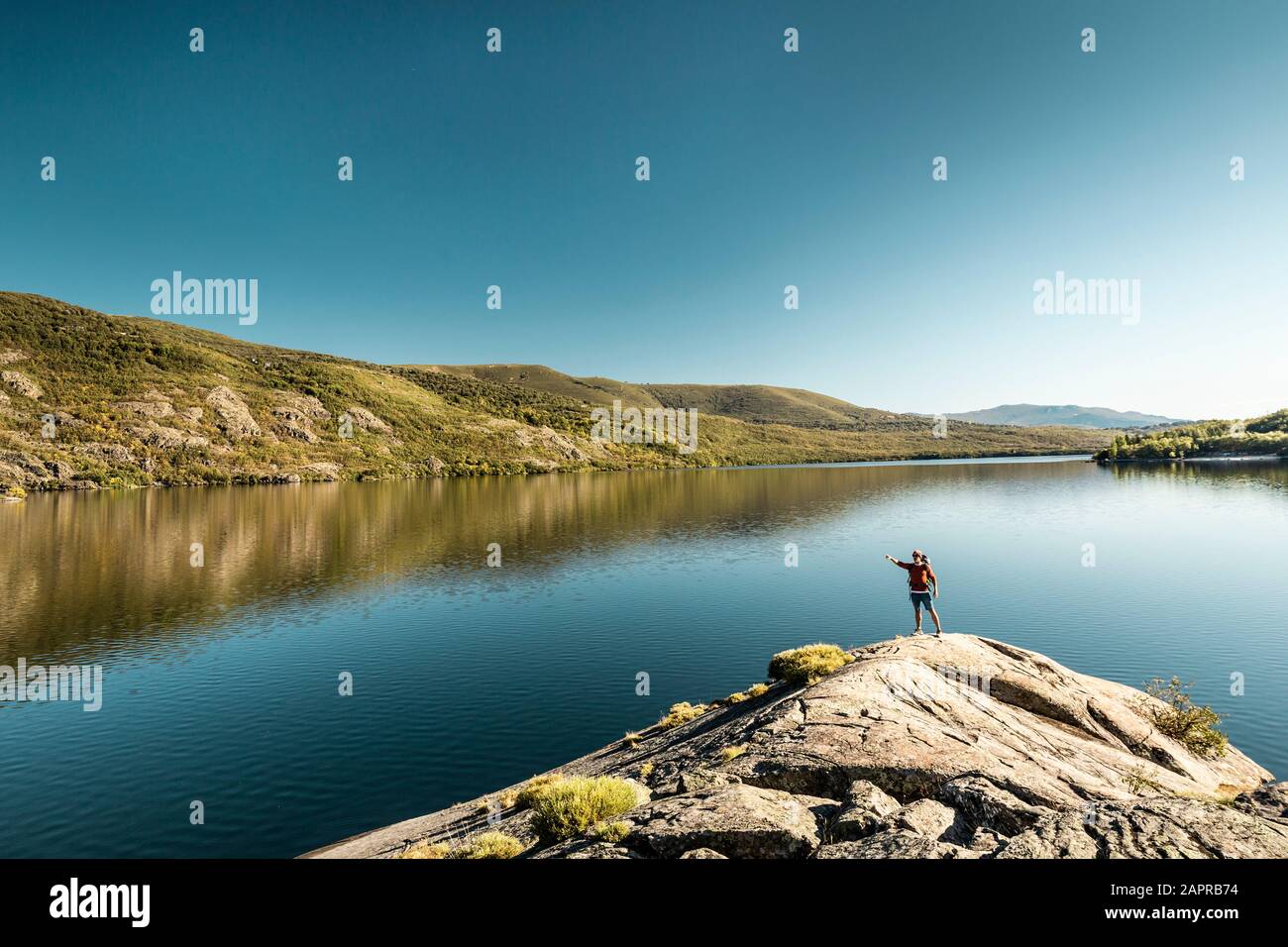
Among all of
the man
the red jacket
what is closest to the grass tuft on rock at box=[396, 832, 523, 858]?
the man

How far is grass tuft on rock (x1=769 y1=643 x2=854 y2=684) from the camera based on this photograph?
69.6 ft

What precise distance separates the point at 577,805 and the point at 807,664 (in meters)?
11.7

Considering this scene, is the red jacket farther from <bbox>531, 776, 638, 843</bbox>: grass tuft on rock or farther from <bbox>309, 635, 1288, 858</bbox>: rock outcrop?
<bbox>531, 776, 638, 843</bbox>: grass tuft on rock

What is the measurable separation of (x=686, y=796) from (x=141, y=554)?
229ft

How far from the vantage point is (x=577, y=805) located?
1277 cm

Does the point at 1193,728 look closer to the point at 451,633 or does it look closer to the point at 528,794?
the point at 528,794

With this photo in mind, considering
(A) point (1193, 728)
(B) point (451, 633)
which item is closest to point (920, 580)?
(A) point (1193, 728)

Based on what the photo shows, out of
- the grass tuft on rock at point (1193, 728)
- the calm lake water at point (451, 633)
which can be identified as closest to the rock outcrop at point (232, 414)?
the calm lake water at point (451, 633)

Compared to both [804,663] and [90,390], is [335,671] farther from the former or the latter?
[90,390]

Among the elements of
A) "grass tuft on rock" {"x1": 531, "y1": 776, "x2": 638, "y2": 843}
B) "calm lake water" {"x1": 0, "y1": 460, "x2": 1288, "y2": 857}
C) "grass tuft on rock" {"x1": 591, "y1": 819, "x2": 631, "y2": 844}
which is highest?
"grass tuft on rock" {"x1": 591, "y1": 819, "x2": 631, "y2": 844}

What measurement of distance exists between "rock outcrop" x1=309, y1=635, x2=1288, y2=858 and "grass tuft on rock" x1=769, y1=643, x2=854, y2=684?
2.08ft

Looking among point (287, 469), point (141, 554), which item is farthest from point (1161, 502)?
point (287, 469)

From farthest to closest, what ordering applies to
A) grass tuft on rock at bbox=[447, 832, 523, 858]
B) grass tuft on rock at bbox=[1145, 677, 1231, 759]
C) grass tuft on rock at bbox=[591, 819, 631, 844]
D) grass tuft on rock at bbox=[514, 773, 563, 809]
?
grass tuft on rock at bbox=[1145, 677, 1231, 759] → grass tuft on rock at bbox=[514, 773, 563, 809] → grass tuft on rock at bbox=[447, 832, 523, 858] → grass tuft on rock at bbox=[591, 819, 631, 844]

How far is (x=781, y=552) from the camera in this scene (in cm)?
6175
